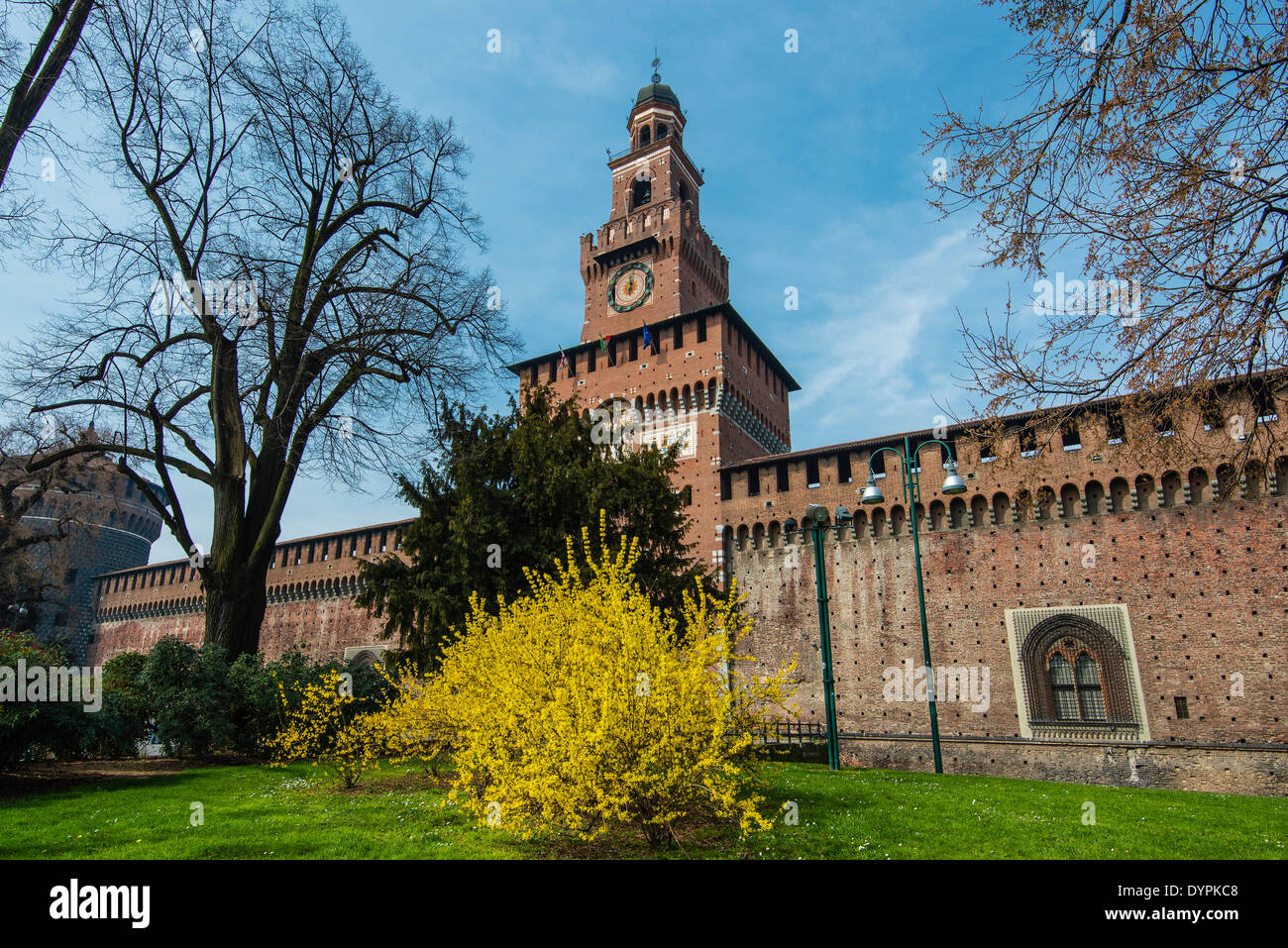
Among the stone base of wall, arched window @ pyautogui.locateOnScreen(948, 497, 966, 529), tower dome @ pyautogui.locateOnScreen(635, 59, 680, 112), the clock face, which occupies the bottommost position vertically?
the stone base of wall

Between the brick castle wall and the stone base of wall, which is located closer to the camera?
the stone base of wall

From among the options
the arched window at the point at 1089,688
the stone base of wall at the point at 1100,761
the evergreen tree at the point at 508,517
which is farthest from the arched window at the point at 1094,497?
the evergreen tree at the point at 508,517

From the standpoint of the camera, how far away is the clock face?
3192 cm

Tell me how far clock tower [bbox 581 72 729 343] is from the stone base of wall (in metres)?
19.5

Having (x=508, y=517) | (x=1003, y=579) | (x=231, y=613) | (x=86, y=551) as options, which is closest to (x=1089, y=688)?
(x=1003, y=579)

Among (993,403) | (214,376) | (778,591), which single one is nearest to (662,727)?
(993,403)

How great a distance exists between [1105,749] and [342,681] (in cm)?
1855

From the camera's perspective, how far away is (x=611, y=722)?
19.2 ft

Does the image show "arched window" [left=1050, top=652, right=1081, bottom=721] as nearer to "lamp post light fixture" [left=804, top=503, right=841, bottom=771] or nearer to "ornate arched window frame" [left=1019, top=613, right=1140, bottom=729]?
"ornate arched window frame" [left=1019, top=613, right=1140, bottom=729]

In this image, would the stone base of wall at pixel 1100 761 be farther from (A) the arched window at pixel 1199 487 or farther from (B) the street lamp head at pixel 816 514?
(B) the street lamp head at pixel 816 514

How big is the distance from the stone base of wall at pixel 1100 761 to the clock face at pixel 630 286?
20.9 m

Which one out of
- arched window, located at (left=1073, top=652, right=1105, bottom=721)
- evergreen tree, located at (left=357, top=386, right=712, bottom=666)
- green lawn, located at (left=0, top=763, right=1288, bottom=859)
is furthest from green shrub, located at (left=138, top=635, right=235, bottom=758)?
arched window, located at (left=1073, top=652, right=1105, bottom=721)

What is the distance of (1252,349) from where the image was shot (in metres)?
4.68

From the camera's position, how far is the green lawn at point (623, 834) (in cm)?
630
